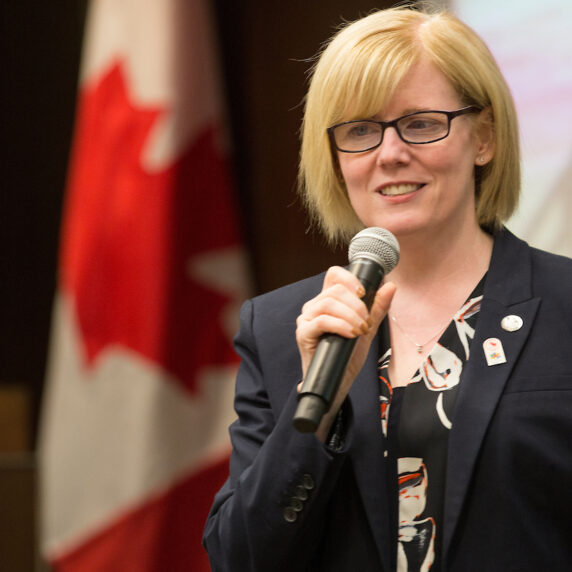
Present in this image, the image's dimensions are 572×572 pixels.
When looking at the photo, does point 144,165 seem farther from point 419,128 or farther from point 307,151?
point 419,128

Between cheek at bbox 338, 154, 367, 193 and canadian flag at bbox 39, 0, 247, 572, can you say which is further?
canadian flag at bbox 39, 0, 247, 572

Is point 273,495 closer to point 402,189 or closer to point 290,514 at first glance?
point 290,514

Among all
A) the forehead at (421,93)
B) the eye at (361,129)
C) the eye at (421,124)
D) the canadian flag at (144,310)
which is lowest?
the canadian flag at (144,310)

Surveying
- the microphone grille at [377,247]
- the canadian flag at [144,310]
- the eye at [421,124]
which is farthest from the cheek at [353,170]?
the canadian flag at [144,310]

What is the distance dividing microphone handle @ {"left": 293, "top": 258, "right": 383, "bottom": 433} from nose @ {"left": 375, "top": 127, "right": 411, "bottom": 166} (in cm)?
32

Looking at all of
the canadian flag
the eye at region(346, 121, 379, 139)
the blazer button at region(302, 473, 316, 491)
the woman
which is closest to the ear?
the woman

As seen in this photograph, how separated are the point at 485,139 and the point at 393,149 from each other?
0.85 ft

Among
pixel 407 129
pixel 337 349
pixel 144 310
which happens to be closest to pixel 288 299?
pixel 407 129

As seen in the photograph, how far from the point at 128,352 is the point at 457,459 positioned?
201cm

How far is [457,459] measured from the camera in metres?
1.39

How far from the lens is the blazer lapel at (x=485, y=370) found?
4.52ft

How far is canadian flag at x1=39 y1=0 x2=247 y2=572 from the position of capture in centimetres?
316

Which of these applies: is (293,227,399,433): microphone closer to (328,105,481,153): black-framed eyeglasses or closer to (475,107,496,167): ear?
(328,105,481,153): black-framed eyeglasses

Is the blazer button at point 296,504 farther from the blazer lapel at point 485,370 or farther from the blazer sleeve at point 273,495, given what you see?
the blazer lapel at point 485,370
